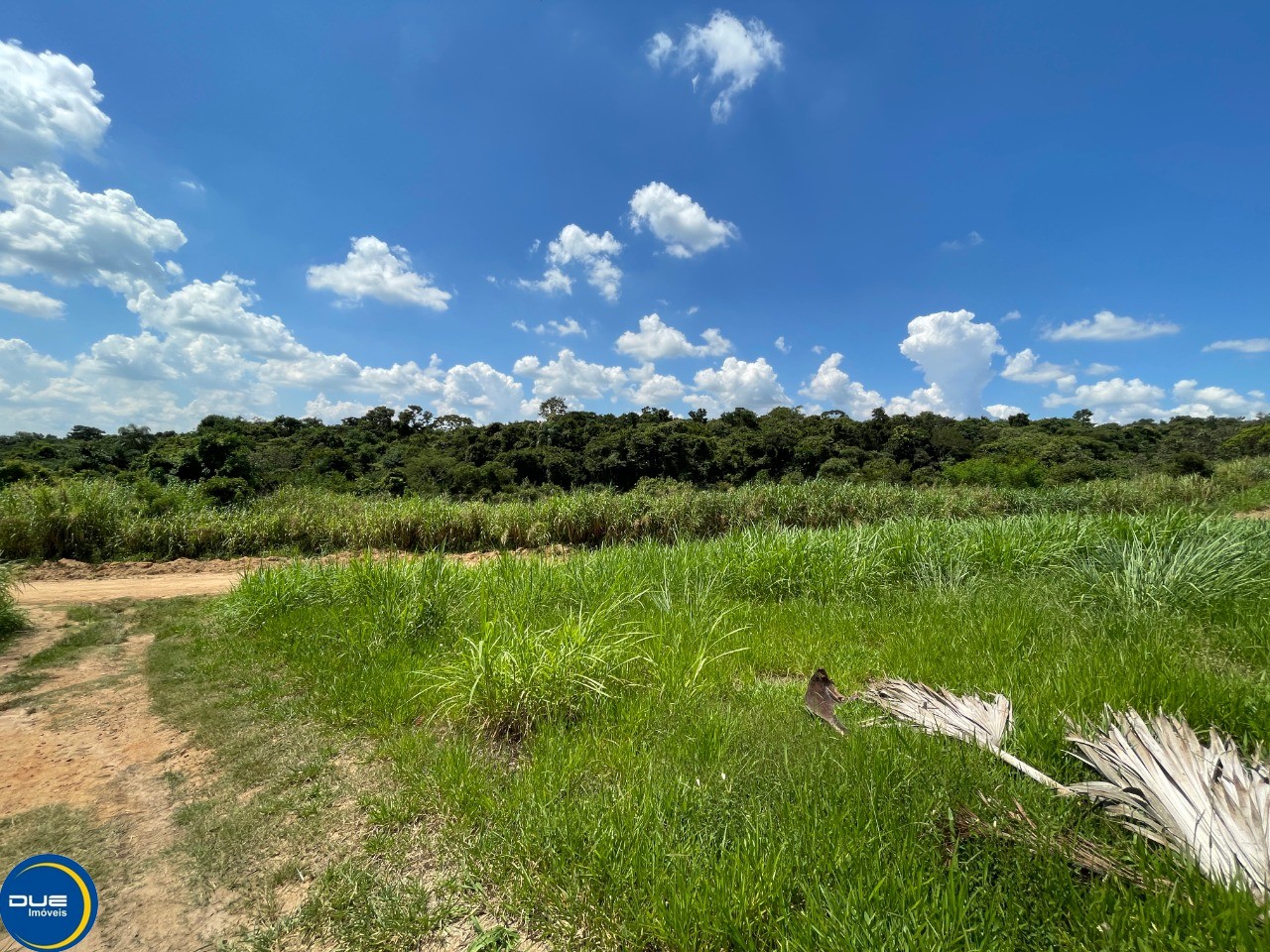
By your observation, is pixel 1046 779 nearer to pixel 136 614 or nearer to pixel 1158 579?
pixel 1158 579

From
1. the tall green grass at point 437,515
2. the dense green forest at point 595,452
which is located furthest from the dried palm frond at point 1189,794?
the dense green forest at point 595,452

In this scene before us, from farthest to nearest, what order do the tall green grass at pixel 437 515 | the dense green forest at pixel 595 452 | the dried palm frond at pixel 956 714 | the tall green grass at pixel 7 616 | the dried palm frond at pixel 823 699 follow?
the dense green forest at pixel 595 452
the tall green grass at pixel 437 515
the tall green grass at pixel 7 616
the dried palm frond at pixel 823 699
the dried palm frond at pixel 956 714

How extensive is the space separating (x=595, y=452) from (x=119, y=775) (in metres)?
28.8

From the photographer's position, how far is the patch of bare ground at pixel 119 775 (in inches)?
69.4

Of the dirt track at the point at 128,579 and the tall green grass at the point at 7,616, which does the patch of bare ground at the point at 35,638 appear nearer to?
the tall green grass at the point at 7,616

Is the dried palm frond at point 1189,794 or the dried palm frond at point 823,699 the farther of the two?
the dried palm frond at point 823,699

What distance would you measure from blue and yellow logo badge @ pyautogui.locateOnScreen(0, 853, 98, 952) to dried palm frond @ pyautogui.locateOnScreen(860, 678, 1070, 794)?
129 inches

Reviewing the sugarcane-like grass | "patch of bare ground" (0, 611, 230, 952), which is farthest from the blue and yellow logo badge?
the sugarcane-like grass

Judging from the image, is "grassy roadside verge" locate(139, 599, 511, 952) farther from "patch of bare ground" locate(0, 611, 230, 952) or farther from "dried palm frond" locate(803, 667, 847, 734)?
"dried palm frond" locate(803, 667, 847, 734)

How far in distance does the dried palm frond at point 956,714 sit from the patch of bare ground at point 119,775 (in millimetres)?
2805

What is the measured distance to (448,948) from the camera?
1598 millimetres

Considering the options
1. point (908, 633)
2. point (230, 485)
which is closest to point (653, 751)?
point (908, 633)

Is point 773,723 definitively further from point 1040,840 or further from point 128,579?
point 128,579

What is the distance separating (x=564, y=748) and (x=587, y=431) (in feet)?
115
